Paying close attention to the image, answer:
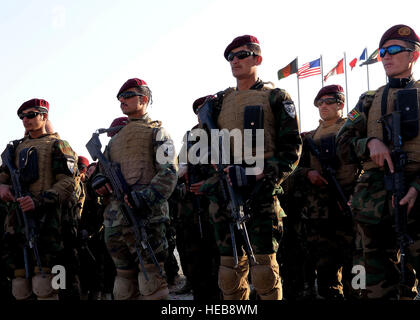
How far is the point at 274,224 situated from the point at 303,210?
7.17 feet

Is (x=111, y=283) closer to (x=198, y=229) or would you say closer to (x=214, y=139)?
(x=198, y=229)

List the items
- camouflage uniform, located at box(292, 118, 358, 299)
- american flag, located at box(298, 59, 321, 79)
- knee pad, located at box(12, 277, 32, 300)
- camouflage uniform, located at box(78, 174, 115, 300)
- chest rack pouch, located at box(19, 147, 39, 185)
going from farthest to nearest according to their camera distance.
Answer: american flag, located at box(298, 59, 321, 79) → camouflage uniform, located at box(78, 174, 115, 300) → camouflage uniform, located at box(292, 118, 358, 299) → chest rack pouch, located at box(19, 147, 39, 185) → knee pad, located at box(12, 277, 32, 300)

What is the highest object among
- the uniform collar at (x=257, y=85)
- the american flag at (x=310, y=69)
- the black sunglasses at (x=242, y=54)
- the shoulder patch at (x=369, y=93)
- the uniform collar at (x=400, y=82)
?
the american flag at (x=310, y=69)

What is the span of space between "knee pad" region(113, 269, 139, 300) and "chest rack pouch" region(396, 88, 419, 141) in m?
2.69

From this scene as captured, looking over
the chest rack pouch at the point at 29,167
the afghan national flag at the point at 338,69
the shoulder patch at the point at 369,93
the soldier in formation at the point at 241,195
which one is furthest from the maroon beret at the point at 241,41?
the afghan national flag at the point at 338,69

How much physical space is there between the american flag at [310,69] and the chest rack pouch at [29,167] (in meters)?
17.3

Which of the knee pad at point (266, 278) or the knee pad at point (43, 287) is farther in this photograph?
the knee pad at point (43, 287)

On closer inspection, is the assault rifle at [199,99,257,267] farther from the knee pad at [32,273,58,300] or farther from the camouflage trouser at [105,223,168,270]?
the knee pad at [32,273,58,300]

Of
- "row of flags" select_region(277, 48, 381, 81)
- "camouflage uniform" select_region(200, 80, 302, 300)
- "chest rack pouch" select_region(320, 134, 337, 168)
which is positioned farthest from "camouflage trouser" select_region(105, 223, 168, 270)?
"row of flags" select_region(277, 48, 381, 81)

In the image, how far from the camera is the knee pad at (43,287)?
498 centimetres

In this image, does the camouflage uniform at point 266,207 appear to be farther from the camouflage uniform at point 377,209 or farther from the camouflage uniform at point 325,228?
the camouflage uniform at point 325,228

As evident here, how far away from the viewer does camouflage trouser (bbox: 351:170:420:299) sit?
353cm

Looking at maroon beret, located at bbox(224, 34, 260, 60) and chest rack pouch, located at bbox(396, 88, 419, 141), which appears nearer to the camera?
chest rack pouch, located at bbox(396, 88, 419, 141)
